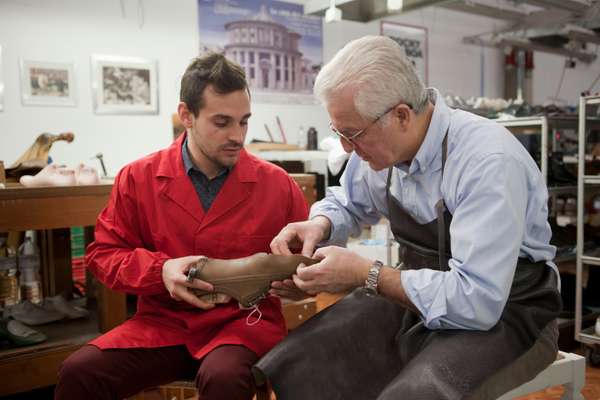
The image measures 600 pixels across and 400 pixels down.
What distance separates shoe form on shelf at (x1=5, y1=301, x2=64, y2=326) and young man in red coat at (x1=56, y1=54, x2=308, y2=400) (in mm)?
1116

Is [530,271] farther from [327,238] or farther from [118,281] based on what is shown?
[118,281]

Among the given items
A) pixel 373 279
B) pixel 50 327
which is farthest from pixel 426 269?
pixel 50 327

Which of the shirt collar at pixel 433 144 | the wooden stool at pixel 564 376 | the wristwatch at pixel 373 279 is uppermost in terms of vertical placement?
the shirt collar at pixel 433 144

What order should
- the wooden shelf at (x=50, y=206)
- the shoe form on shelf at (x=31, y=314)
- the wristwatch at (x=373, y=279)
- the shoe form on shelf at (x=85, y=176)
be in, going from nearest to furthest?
the wristwatch at (x=373, y=279) → the wooden shelf at (x=50, y=206) → the shoe form on shelf at (x=85, y=176) → the shoe form on shelf at (x=31, y=314)

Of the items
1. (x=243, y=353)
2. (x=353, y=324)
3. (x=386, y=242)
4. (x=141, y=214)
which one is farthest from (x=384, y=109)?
(x=386, y=242)

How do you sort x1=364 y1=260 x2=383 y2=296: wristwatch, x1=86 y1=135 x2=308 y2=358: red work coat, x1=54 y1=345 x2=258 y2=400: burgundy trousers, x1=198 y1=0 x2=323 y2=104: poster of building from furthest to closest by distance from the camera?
x1=198 y1=0 x2=323 y2=104: poster of building
x1=86 y1=135 x2=308 y2=358: red work coat
x1=54 y1=345 x2=258 y2=400: burgundy trousers
x1=364 y1=260 x2=383 y2=296: wristwatch

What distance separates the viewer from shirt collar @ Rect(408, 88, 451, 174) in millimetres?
1506

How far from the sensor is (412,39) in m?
6.82

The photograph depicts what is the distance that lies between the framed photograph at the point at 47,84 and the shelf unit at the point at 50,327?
96.2 inches

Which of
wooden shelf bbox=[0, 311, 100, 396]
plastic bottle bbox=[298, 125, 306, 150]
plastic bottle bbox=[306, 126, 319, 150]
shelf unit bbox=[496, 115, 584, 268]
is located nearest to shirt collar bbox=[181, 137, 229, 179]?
wooden shelf bbox=[0, 311, 100, 396]

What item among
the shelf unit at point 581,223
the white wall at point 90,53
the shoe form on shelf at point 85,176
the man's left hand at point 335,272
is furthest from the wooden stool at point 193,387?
the white wall at point 90,53

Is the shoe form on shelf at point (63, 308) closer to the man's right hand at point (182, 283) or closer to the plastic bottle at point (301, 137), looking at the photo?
the man's right hand at point (182, 283)

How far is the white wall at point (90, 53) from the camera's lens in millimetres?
4465

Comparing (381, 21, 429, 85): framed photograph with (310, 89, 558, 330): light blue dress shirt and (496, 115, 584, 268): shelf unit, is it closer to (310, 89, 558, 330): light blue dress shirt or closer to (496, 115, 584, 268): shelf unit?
(496, 115, 584, 268): shelf unit
